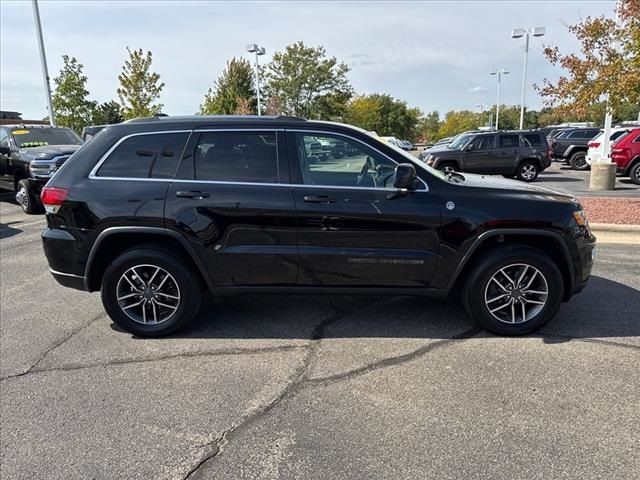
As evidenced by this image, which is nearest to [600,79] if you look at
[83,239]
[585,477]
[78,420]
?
[585,477]

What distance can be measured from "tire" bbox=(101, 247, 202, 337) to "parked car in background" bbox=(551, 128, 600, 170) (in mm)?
20355

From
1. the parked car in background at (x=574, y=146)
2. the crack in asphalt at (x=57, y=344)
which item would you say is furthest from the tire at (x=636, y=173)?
the crack in asphalt at (x=57, y=344)

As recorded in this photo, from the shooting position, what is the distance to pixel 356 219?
387 cm

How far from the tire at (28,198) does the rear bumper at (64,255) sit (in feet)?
25.4

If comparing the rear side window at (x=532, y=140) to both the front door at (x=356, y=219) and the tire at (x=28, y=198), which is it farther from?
the tire at (x=28, y=198)

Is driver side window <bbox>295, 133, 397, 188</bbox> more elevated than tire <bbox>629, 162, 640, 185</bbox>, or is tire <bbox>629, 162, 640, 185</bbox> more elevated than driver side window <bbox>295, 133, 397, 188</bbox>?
driver side window <bbox>295, 133, 397, 188</bbox>

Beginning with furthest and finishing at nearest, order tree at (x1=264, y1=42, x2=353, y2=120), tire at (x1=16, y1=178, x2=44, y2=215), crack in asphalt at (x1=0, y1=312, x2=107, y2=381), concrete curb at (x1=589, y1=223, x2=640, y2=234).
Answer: tree at (x1=264, y1=42, x2=353, y2=120), tire at (x1=16, y1=178, x2=44, y2=215), concrete curb at (x1=589, y1=223, x2=640, y2=234), crack in asphalt at (x1=0, y1=312, x2=107, y2=381)

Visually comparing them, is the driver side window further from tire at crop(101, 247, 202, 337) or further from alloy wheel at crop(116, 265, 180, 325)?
alloy wheel at crop(116, 265, 180, 325)

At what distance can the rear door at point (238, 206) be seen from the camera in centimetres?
389

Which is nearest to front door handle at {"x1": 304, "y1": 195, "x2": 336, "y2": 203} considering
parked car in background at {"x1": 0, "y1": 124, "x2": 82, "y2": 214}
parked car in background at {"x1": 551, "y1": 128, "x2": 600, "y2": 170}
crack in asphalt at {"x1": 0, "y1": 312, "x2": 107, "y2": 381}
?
crack in asphalt at {"x1": 0, "y1": 312, "x2": 107, "y2": 381}

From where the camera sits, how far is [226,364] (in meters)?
3.66

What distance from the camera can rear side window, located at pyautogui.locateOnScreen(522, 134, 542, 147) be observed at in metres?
16.3

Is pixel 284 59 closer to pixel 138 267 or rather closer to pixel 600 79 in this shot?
pixel 600 79

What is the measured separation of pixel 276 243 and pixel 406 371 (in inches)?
57.8
